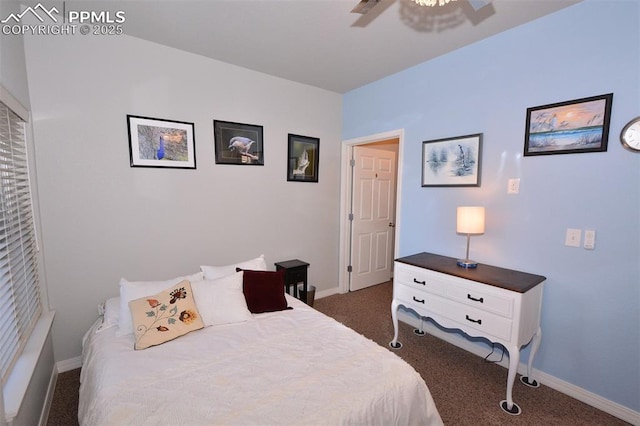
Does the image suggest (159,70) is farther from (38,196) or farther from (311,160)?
(311,160)

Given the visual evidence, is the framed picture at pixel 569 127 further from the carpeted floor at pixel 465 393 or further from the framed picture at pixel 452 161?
the carpeted floor at pixel 465 393

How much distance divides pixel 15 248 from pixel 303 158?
255 centimetres

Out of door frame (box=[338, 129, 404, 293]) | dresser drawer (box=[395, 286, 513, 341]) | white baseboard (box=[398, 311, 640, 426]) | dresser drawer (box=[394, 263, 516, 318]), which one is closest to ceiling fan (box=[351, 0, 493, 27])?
door frame (box=[338, 129, 404, 293])

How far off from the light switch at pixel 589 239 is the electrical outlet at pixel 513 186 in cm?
50

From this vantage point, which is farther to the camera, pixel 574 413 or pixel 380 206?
pixel 380 206

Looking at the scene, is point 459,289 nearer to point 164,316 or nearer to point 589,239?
point 589,239

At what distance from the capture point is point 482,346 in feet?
8.12

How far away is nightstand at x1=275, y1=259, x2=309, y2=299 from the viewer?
3102mm

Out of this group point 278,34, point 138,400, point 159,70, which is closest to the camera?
point 138,400

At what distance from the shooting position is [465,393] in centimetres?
203

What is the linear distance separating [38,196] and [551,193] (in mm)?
3792

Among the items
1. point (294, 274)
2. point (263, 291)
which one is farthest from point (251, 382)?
point (294, 274)

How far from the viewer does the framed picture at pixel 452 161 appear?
2.45m

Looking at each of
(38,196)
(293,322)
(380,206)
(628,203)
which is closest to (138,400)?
(293,322)
